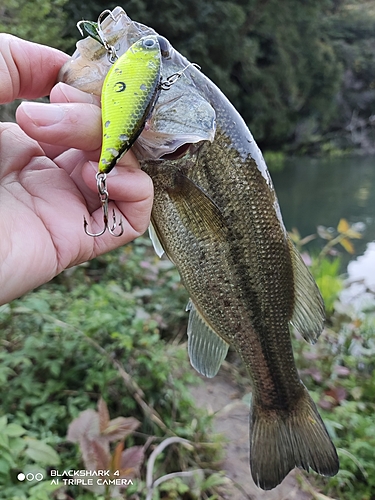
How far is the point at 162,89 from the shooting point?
122 cm

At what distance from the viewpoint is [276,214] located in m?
1.47

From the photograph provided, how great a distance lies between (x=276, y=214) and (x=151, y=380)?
1554 mm

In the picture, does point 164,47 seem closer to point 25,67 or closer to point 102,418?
point 25,67

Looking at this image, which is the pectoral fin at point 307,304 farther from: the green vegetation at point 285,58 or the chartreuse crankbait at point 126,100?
the green vegetation at point 285,58

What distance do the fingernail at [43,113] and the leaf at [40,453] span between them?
1.42 metres

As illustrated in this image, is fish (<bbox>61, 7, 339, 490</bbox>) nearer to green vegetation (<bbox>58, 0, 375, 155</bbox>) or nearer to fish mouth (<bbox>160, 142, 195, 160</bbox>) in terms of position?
fish mouth (<bbox>160, 142, 195, 160</bbox>)

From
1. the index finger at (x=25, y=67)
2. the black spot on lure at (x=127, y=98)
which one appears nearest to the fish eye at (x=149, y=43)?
the black spot on lure at (x=127, y=98)

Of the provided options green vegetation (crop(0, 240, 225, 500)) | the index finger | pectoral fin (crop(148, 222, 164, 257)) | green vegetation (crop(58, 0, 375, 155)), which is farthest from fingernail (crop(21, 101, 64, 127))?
green vegetation (crop(58, 0, 375, 155))

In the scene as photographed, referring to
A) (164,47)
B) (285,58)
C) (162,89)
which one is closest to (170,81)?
(162,89)

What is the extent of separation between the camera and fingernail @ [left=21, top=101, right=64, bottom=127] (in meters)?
1.06

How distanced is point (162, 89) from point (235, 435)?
2.50 metres

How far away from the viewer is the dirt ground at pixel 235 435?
253 cm

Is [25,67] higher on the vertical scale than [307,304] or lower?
higher

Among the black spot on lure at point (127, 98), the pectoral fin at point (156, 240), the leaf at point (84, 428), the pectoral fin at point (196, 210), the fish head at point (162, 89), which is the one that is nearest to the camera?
the black spot on lure at point (127, 98)
